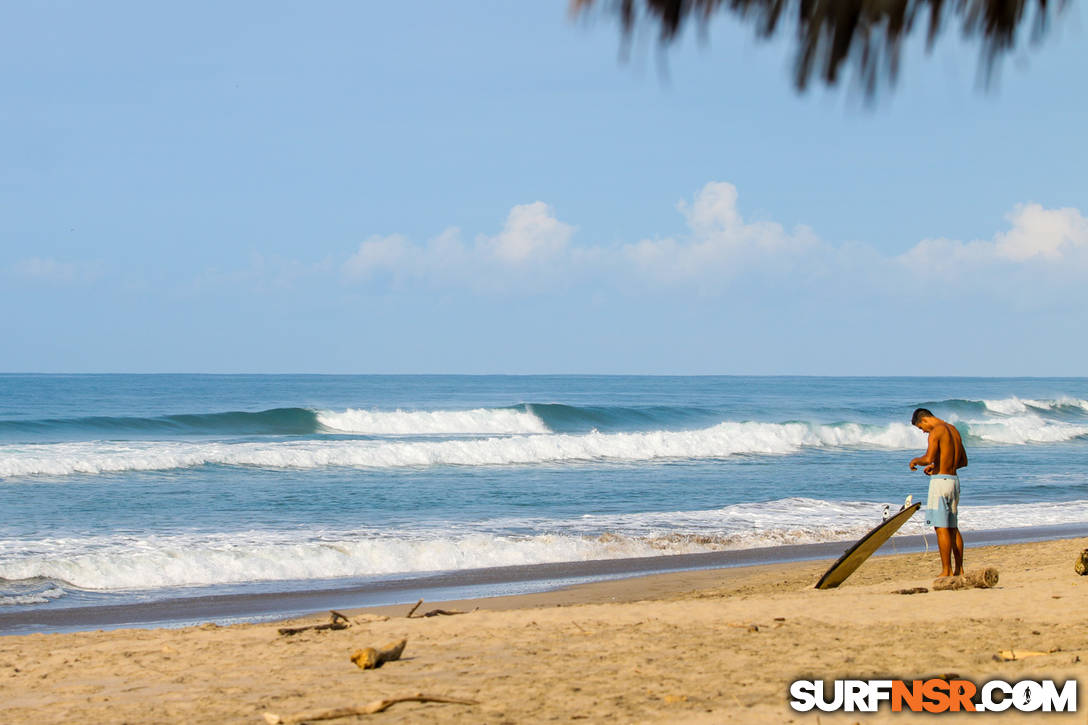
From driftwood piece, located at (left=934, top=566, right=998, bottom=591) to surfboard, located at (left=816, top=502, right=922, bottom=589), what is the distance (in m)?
0.91

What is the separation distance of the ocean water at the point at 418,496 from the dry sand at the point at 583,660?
3344 millimetres

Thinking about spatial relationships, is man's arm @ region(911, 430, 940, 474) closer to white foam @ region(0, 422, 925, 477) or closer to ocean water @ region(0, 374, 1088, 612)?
ocean water @ region(0, 374, 1088, 612)

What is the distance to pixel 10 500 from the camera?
645 inches

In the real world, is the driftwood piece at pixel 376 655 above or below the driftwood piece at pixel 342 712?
below

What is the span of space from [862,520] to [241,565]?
376 inches

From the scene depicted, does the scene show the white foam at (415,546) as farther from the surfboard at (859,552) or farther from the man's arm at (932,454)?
the man's arm at (932,454)

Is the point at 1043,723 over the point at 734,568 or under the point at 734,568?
over

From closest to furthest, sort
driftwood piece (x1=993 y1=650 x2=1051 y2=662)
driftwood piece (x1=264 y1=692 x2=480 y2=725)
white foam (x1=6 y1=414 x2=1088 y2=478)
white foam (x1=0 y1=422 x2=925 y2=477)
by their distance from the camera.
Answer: driftwood piece (x1=264 y1=692 x2=480 y2=725) < driftwood piece (x1=993 y1=650 x2=1051 y2=662) < white foam (x1=0 y1=422 x2=925 y2=477) < white foam (x1=6 y1=414 x2=1088 y2=478)

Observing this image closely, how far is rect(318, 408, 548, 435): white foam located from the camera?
40.1 m

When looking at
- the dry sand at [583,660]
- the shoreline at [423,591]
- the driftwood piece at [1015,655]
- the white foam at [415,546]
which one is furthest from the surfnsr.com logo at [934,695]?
the white foam at [415,546]

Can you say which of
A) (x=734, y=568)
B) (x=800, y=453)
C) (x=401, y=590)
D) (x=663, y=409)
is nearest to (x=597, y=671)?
(x=401, y=590)

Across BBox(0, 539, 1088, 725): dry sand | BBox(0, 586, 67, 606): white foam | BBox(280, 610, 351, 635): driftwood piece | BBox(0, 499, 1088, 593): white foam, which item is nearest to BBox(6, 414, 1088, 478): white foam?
BBox(0, 499, 1088, 593): white foam

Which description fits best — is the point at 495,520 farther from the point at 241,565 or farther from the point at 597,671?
the point at 597,671

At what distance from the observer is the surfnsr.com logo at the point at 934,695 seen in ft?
13.3
